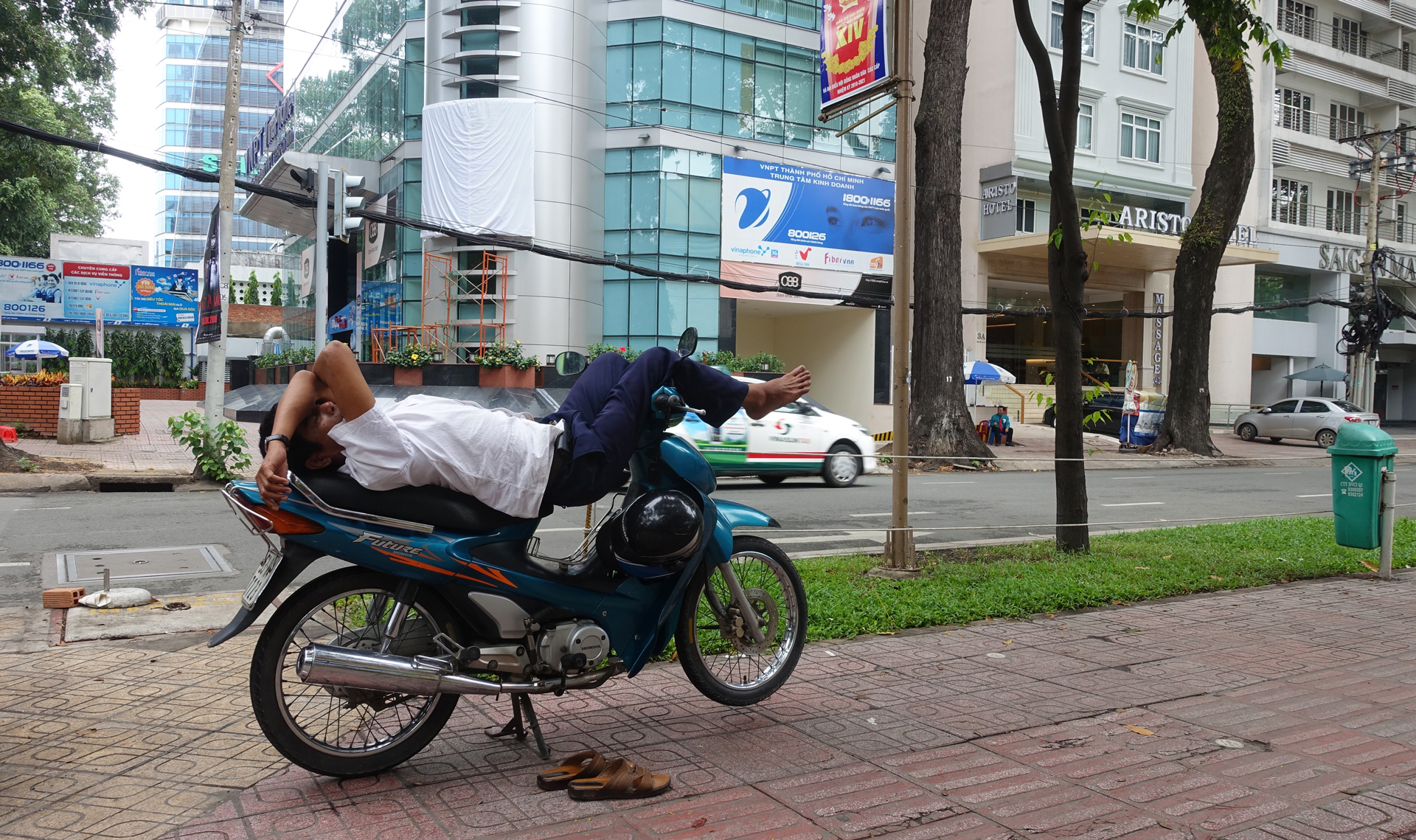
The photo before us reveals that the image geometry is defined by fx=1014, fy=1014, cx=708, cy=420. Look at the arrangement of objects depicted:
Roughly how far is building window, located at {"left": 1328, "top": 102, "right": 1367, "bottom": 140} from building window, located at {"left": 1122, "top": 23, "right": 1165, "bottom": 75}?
1288cm

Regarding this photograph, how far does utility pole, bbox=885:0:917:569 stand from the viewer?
7250 millimetres

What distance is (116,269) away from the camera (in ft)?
137

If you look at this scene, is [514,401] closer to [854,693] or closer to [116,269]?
[854,693]

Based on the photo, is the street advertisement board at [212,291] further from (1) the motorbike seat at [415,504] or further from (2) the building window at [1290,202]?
(2) the building window at [1290,202]

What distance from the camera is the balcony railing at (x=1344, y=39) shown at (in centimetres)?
4128

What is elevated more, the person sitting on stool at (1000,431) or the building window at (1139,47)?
the building window at (1139,47)

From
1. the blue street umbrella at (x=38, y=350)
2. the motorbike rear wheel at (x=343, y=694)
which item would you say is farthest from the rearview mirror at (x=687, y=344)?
the blue street umbrella at (x=38, y=350)

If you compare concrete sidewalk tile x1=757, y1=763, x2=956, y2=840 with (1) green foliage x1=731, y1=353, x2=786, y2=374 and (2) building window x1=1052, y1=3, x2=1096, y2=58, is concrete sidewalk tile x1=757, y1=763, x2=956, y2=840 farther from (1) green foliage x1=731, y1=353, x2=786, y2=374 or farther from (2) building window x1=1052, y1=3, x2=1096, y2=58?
(2) building window x1=1052, y1=3, x2=1096, y2=58

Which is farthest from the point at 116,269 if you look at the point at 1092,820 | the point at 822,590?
the point at 1092,820

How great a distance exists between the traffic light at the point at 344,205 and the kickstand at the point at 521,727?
10.3 m

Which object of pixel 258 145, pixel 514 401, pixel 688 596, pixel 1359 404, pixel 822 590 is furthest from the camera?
pixel 258 145

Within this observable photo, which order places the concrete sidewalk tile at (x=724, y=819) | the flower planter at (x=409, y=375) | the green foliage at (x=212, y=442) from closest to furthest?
the concrete sidewalk tile at (x=724, y=819) → the green foliage at (x=212, y=442) → the flower planter at (x=409, y=375)

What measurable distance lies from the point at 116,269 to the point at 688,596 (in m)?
45.2

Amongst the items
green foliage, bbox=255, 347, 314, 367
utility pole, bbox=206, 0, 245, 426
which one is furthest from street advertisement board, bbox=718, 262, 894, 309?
utility pole, bbox=206, 0, 245, 426
